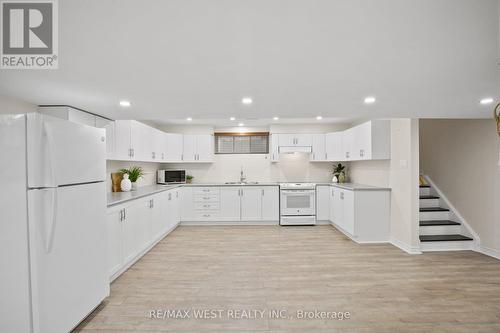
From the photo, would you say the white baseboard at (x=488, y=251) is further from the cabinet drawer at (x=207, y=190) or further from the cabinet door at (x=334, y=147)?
the cabinet drawer at (x=207, y=190)

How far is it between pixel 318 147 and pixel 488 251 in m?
3.55

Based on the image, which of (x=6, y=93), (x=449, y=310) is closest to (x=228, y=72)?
(x=6, y=93)

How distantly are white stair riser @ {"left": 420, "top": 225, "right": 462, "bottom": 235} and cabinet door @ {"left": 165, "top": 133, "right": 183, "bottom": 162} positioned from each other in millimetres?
5217

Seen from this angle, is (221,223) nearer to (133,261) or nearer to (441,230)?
(133,261)

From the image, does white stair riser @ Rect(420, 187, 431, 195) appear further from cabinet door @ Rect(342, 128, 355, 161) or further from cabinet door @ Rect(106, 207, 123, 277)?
cabinet door @ Rect(106, 207, 123, 277)

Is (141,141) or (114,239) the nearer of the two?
(114,239)

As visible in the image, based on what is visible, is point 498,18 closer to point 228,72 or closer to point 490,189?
point 228,72

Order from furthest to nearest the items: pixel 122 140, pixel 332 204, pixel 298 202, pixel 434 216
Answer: pixel 298 202 → pixel 332 204 → pixel 434 216 → pixel 122 140

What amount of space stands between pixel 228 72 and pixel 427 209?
4.48m

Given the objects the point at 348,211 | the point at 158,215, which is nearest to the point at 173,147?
the point at 158,215

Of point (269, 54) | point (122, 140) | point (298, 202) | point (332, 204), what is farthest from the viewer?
point (298, 202)

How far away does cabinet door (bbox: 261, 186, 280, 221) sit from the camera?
5805 millimetres

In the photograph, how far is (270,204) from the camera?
5816 millimetres

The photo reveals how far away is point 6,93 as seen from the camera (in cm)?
229
